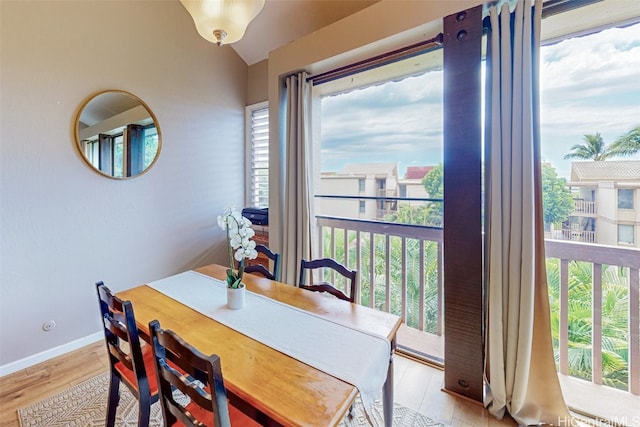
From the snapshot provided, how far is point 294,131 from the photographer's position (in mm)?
2633

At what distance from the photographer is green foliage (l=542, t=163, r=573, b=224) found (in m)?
1.72

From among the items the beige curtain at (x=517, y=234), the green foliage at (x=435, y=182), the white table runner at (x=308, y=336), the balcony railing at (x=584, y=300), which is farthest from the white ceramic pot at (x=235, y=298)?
the green foliage at (x=435, y=182)

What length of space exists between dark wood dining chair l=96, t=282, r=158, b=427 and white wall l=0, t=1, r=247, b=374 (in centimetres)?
133

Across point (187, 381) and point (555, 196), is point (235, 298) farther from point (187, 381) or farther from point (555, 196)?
point (555, 196)

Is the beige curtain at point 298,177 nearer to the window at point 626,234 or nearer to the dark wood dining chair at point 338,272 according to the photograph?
the dark wood dining chair at point 338,272

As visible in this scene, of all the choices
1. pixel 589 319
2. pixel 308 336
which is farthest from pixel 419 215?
pixel 308 336

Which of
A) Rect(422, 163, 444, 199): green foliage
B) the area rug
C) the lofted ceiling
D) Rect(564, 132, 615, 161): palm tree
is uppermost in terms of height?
the lofted ceiling

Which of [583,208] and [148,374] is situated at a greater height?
[583,208]

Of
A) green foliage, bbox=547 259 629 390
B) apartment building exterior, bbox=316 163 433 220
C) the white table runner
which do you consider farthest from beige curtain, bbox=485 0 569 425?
the white table runner

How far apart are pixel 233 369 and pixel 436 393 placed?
146 centimetres

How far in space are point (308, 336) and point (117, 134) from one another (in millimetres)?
2471

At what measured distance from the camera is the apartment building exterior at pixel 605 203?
5.12 ft

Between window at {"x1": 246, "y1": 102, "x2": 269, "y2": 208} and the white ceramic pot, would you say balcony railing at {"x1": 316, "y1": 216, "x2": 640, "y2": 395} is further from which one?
window at {"x1": 246, "y1": 102, "x2": 269, "y2": 208}

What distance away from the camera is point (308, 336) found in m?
1.21
